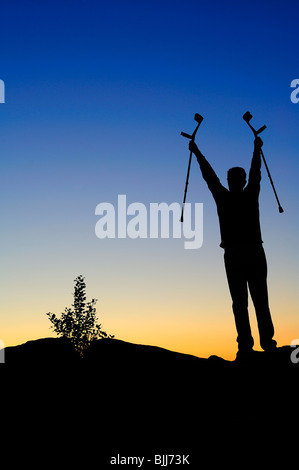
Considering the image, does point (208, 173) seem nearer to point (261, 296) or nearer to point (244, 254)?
point (244, 254)

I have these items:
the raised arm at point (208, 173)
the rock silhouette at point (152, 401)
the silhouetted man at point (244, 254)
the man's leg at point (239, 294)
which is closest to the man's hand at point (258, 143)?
the silhouetted man at point (244, 254)

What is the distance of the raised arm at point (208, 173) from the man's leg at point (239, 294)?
1430mm

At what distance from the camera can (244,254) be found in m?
10.4

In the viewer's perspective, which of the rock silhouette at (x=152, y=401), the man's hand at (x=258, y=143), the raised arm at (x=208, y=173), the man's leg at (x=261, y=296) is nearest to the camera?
the rock silhouette at (x=152, y=401)

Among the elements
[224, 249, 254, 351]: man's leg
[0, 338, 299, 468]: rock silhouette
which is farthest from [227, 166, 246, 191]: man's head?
[0, 338, 299, 468]: rock silhouette

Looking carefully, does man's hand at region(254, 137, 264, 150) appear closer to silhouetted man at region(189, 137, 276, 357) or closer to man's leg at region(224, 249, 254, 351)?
silhouetted man at region(189, 137, 276, 357)

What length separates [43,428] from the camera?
8.36m

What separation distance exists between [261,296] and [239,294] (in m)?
0.46

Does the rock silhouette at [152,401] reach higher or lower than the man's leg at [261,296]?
lower

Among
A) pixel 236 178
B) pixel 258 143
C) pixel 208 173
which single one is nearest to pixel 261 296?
pixel 236 178

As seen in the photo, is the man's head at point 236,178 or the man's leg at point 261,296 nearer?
the man's leg at point 261,296

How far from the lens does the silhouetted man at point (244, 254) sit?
10.4 metres

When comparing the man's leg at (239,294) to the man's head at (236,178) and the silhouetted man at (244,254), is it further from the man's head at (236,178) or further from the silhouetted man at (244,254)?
the man's head at (236,178)
